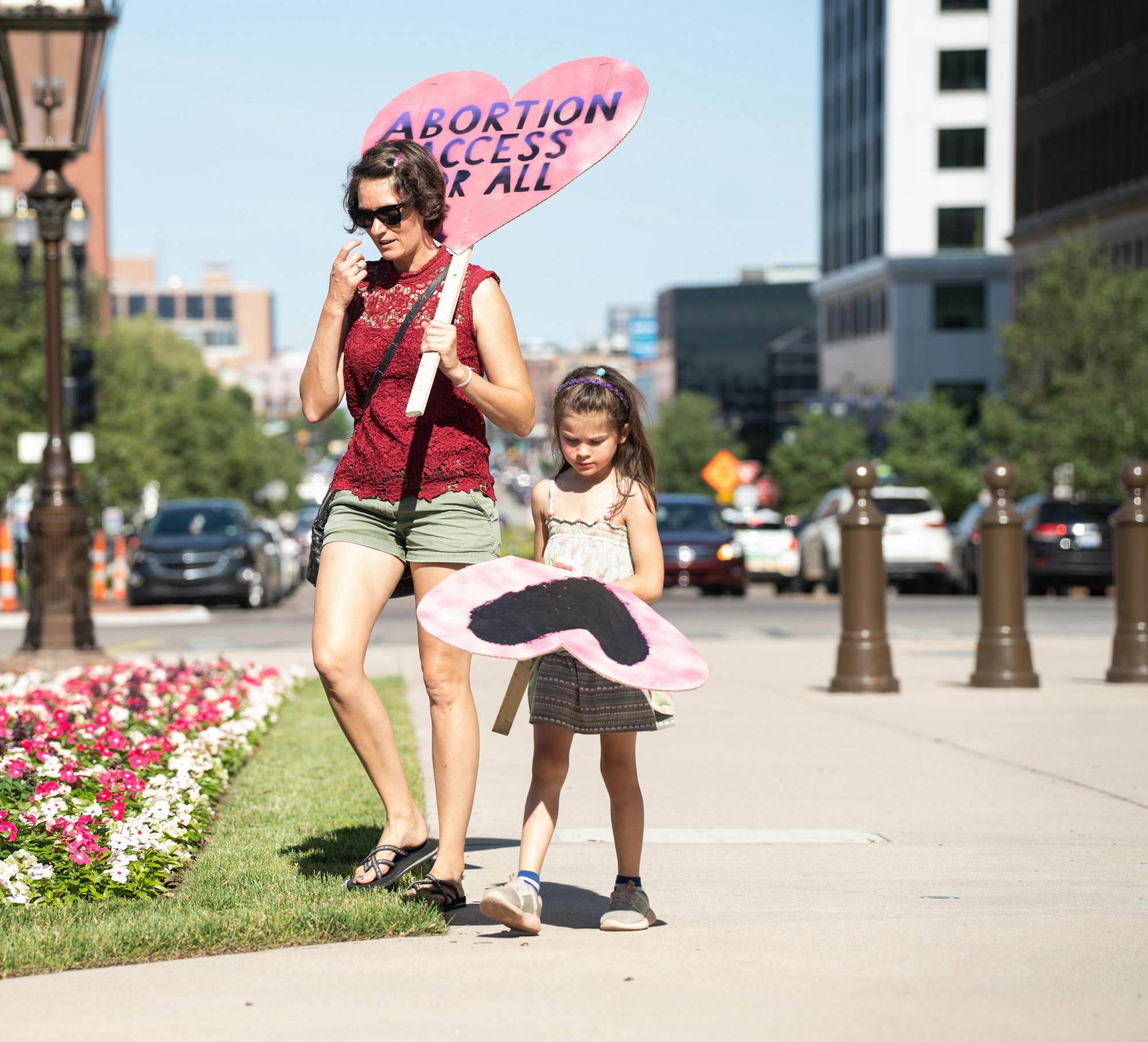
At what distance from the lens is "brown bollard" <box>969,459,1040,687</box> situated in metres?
11.9

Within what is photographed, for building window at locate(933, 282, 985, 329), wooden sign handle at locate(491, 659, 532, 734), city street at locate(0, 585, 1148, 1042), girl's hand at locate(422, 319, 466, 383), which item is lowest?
city street at locate(0, 585, 1148, 1042)

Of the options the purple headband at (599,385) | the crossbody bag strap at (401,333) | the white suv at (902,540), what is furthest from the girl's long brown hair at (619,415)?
the white suv at (902,540)

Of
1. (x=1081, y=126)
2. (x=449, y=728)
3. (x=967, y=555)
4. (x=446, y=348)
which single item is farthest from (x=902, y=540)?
(x=1081, y=126)

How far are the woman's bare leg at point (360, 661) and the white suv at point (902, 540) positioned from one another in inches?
958

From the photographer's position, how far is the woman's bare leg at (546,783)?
4.97m

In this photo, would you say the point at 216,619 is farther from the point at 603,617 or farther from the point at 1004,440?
the point at 1004,440

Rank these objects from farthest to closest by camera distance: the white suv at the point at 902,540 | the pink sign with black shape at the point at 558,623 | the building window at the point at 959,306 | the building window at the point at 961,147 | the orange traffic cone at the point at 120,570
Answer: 1. the building window at the point at 961,147
2. the building window at the point at 959,306
3. the orange traffic cone at the point at 120,570
4. the white suv at the point at 902,540
5. the pink sign with black shape at the point at 558,623

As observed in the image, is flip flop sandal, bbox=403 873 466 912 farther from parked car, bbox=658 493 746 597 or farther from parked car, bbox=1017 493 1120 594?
parked car, bbox=1017 493 1120 594

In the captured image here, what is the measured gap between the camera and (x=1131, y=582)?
12461 millimetres

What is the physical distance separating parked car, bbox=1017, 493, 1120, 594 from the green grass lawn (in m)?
21.6

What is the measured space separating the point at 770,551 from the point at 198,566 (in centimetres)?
1120

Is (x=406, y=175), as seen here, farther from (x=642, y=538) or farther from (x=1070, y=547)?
(x=1070, y=547)

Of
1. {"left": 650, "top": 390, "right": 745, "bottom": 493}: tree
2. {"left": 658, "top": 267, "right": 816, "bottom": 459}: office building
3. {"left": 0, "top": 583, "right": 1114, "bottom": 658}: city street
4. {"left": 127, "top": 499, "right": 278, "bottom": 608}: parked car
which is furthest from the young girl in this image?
{"left": 658, "top": 267, "right": 816, "bottom": 459}: office building

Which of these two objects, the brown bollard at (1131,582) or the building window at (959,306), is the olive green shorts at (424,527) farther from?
the building window at (959,306)
